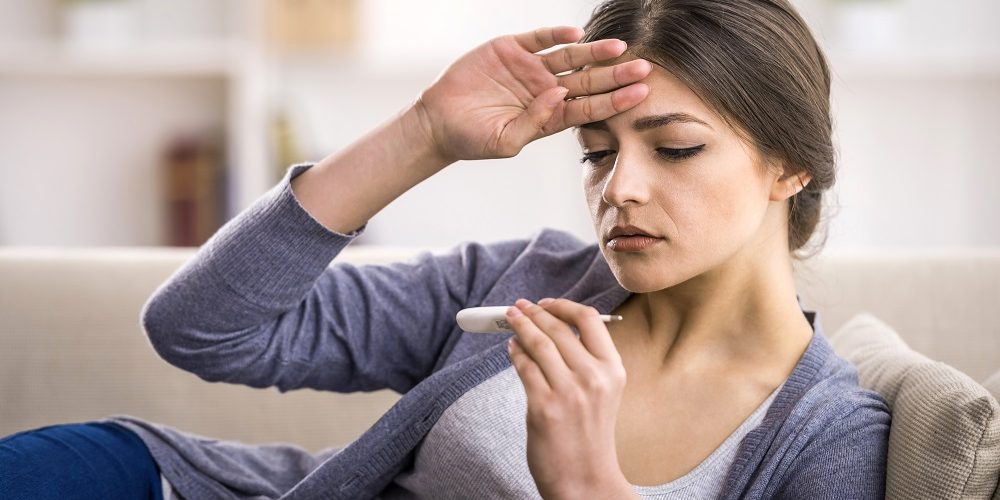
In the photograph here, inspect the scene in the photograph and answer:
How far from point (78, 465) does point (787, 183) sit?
93 centimetres

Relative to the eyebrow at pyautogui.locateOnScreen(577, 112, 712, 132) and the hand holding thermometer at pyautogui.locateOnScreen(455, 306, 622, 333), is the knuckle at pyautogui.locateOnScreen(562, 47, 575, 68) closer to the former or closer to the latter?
the eyebrow at pyautogui.locateOnScreen(577, 112, 712, 132)

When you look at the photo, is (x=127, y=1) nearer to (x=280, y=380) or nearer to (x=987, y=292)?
(x=280, y=380)

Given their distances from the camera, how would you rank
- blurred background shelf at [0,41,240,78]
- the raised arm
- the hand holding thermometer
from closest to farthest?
the hand holding thermometer < the raised arm < blurred background shelf at [0,41,240,78]

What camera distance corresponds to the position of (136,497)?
136 cm

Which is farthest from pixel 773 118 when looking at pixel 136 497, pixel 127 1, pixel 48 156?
pixel 48 156

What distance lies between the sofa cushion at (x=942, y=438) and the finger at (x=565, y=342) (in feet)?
1.39

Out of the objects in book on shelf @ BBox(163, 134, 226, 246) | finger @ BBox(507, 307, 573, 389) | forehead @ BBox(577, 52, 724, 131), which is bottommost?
book on shelf @ BBox(163, 134, 226, 246)

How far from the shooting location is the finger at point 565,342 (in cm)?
95

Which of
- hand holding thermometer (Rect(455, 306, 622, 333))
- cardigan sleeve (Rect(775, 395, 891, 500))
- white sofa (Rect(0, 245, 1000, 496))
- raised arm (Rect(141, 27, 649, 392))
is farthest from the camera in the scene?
white sofa (Rect(0, 245, 1000, 496))

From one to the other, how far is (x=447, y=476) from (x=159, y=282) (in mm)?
750

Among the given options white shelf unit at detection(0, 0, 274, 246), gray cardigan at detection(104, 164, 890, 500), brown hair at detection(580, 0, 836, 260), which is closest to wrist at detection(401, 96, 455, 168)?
gray cardigan at detection(104, 164, 890, 500)

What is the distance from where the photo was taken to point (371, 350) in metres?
1.45

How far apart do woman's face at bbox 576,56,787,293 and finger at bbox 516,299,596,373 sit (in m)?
0.26

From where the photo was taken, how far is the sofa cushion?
1.12m
